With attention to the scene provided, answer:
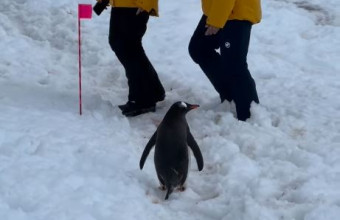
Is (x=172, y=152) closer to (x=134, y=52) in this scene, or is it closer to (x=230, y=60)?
(x=230, y=60)

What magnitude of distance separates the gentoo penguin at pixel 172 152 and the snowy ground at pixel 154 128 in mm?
132

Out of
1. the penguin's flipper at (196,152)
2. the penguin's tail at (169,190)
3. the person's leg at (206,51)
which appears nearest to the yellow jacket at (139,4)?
the person's leg at (206,51)

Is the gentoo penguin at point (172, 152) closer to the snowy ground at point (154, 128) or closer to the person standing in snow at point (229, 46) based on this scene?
the snowy ground at point (154, 128)

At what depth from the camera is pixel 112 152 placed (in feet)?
14.8

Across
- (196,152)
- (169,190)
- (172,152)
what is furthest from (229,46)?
(169,190)

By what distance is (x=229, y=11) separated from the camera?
15.3 feet

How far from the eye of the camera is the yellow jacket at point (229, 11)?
4.65 meters

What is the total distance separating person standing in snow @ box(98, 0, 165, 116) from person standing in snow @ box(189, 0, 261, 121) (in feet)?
1.60

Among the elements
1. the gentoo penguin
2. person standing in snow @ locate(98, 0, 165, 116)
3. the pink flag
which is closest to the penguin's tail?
the gentoo penguin

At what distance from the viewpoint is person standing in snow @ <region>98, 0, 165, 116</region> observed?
16.9 feet

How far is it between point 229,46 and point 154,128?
103 cm

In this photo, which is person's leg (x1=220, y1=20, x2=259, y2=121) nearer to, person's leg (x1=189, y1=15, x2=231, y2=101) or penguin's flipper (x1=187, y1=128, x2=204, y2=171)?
person's leg (x1=189, y1=15, x2=231, y2=101)

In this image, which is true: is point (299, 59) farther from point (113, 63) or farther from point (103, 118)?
point (103, 118)

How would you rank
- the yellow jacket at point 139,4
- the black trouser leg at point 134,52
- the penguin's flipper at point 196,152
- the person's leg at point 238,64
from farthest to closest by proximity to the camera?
the black trouser leg at point 134,52, the yellow jacket at point 139,4, the person's leg at point 238,64, the penguin's flipper at point 196,152
